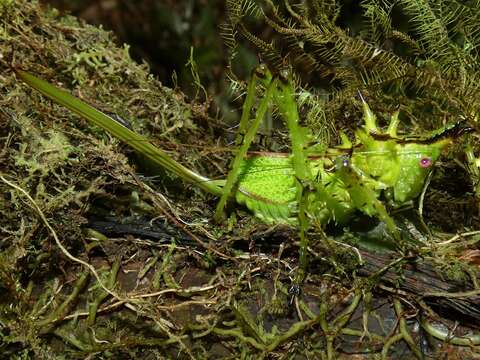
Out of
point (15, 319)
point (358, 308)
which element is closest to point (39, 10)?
point (15, 319)

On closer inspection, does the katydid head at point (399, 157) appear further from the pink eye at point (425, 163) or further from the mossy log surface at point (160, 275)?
the mossy log surface at point (160, 275)

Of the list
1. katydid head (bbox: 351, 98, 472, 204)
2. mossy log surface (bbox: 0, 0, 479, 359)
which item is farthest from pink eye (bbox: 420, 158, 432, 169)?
mossy log surface (bbox: 0, 0, 479, 359)

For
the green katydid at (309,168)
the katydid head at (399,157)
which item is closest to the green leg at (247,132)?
the green katydid at (309,168)

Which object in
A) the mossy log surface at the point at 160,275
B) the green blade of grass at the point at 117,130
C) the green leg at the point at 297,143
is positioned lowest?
the mossy log surface at the point at 160,275

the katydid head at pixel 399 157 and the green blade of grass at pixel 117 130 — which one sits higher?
the katydid head at pixel 399 157

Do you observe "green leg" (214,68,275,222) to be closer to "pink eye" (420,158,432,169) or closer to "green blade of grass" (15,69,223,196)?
"green blade of grass" (15,69,223,196)

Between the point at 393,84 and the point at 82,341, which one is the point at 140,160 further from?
the point at 393,84

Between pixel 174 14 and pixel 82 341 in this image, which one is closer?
pixel 82 341
